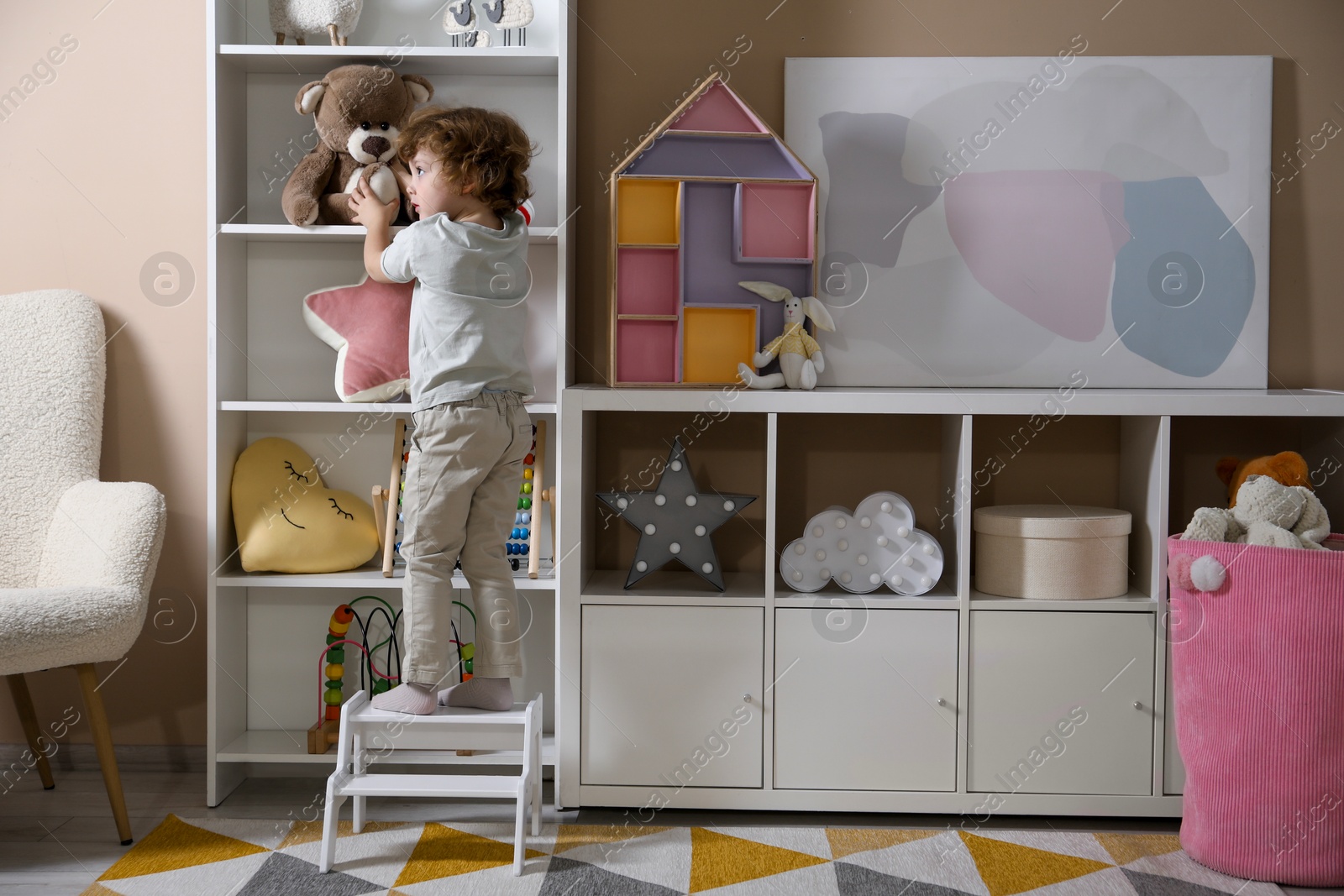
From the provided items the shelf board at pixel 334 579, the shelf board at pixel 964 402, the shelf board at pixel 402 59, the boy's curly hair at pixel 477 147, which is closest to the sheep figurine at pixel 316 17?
the shelf board at pixel 402 59

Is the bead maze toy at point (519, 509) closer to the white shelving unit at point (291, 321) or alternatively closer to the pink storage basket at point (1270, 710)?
the white shelving unit at point (291, 321)

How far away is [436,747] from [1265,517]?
1.53 metres

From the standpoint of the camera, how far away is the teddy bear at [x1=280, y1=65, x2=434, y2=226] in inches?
74.4

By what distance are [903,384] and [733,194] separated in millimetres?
549

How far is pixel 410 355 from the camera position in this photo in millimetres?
1775

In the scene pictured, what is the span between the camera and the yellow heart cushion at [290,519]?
77.1 inches

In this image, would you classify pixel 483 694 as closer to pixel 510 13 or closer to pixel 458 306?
pixel 458 306

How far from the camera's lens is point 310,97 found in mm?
1902

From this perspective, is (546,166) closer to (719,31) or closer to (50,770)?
(719,31)

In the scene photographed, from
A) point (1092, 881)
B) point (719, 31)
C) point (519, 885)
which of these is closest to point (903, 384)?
point (719, 31)

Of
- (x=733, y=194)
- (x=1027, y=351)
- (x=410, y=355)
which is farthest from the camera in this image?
(x=1027, y=351)

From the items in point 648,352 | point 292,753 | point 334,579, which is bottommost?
point 292,753

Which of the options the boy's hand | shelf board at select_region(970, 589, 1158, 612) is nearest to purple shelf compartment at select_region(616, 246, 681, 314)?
the boy's hand

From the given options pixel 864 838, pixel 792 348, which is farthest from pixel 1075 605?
pixel 792 348
